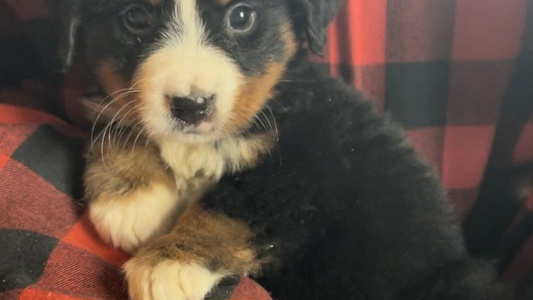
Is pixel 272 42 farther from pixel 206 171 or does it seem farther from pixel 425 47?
pixel 425 47

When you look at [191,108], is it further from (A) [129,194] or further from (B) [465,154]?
(B) [465,154]

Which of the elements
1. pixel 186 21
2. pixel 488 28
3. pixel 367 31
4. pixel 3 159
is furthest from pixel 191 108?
pixel 488 28

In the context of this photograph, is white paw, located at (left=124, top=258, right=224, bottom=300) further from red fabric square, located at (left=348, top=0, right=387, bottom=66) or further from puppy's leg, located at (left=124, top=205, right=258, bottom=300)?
red fabric square, located at (left=348, top=0, right=387, bottom=66)

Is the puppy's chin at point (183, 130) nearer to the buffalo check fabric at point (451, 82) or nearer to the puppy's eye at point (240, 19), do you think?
the puppy's eye at point (240, 19)

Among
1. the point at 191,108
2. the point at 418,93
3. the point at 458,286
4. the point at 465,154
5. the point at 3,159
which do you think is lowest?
the point at 465,154

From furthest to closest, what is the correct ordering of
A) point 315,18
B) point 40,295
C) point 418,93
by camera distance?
Result: 1. point 418,93
2. point 315,18
3. point 40,295

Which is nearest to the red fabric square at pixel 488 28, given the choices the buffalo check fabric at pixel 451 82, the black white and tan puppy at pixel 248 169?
the buffalo check fabric at pixel 451 82
